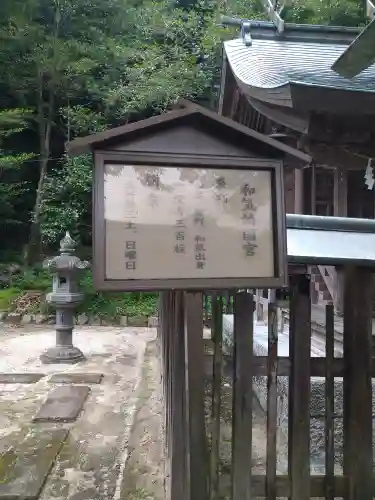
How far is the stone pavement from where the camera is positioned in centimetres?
319

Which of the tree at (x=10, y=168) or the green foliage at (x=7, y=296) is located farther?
the tree at (x=10, y=168)

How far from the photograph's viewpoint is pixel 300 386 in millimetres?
2041

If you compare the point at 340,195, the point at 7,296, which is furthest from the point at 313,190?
the point at 7,296

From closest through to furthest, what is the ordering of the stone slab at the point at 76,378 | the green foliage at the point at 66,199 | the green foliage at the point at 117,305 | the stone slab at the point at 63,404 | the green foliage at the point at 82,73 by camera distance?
1. the stone slab at the point at 63,404
2. the stone slab at the point at 76,378
3. the green foliage at the point at 117,305
4. the green foliage at the point at 82,73
5. the green foliage at the point at 66,199

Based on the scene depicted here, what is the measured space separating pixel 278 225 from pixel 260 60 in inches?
133

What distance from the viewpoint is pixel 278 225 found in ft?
5.58

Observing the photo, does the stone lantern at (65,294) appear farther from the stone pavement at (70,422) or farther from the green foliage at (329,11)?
the green foliage at (329,11)

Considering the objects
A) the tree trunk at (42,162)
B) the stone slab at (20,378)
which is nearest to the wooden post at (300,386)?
the stone slab at (20,378)

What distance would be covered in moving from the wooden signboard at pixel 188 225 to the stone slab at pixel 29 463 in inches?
89.5

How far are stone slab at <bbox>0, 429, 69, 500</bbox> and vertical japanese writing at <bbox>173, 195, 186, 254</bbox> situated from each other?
2340mm

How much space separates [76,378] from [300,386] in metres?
4.78

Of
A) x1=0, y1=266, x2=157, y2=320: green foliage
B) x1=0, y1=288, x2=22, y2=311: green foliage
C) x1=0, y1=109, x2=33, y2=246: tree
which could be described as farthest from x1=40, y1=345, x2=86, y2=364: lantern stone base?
x1=0, y1=109, x2=33, y2=246: tree

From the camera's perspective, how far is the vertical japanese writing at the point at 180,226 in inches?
63.4

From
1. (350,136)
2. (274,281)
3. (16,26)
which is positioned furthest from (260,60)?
(16,26)
